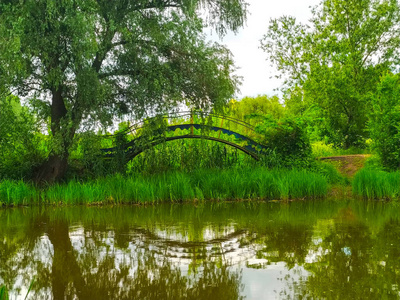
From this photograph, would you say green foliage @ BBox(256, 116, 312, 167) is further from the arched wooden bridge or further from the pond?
the pond

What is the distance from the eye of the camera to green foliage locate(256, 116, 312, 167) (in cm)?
1555

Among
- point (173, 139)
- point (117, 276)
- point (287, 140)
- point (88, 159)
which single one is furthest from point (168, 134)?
point (117, 276)

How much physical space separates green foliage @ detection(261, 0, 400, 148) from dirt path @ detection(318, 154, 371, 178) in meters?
4.72

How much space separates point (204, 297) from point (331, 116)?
67.4 ft

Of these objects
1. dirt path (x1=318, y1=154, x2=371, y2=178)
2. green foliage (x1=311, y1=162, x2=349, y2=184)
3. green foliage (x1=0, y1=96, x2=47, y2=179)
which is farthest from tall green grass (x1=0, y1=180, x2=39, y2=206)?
dirt path (x1=318, y1=154, x2=371, y2=178)

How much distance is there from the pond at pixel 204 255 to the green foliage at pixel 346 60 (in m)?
13.8

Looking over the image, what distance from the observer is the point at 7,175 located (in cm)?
1459

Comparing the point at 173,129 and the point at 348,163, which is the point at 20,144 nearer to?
the point at 173,129

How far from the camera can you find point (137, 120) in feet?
46.8

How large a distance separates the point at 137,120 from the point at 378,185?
7864mm

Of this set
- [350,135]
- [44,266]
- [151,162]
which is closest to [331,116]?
[350,135]

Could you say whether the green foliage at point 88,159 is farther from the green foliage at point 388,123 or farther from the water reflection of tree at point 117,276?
the green foliage at point 388,123

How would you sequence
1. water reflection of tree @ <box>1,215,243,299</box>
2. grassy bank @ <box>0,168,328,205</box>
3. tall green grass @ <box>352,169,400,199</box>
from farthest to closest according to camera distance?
tall green grass @ <box>352,169,400,199</box>, grassy bank @ <box>0,168,328,205</box>, water reflection of tree @ <box>1,215,243,299</box>

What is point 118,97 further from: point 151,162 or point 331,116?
point 331,116
